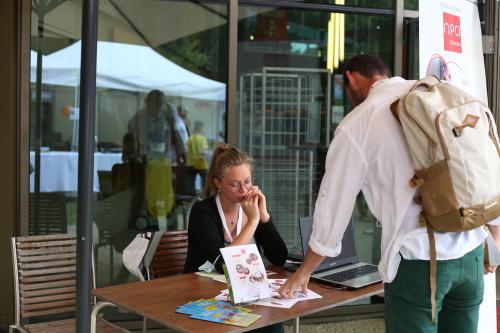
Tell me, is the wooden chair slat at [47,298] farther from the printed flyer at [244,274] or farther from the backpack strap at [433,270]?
the backpack strap at [433,270]

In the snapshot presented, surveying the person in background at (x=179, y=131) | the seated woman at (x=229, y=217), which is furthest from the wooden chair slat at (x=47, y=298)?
the person in background at (x=179, y=131)

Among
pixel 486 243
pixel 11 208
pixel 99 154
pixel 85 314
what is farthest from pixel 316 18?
pixel 85 314

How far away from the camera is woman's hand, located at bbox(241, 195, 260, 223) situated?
3.07 m

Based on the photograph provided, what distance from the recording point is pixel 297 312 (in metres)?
2.36

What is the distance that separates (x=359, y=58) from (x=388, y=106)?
0.31 metres

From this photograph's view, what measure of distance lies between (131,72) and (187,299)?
2.47m

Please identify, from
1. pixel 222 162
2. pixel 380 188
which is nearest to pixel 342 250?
pixel 222 162

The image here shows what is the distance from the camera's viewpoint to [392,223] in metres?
2.10

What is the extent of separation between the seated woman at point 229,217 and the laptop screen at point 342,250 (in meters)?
0.20

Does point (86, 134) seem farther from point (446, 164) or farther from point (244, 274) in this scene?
point (446, 164)

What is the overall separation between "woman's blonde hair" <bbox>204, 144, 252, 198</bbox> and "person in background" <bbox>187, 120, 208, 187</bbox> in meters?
1.58

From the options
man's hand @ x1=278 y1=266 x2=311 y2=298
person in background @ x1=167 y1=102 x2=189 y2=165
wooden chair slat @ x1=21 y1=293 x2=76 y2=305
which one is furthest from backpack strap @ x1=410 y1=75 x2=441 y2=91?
person in background @ x1=167 y1=102 x2=189 y2=165

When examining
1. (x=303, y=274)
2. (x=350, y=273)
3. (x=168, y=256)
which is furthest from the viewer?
(x=168, y=256)

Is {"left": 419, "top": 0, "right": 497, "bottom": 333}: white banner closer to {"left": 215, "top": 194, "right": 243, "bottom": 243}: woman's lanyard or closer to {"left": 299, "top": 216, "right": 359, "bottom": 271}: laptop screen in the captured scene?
{"left": 299, "top": 216, "right": 359, "bottom": 271}: laptop screen
